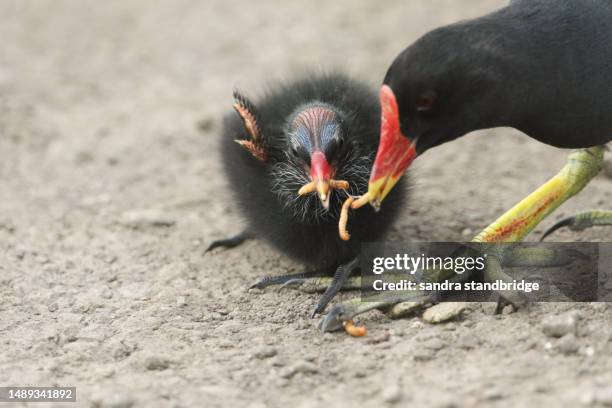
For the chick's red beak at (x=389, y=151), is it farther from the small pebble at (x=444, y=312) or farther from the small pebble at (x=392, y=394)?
the small pebble at (x=392, y=394)

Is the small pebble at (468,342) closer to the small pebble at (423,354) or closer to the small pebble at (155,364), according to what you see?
the small pebble at (423,354)

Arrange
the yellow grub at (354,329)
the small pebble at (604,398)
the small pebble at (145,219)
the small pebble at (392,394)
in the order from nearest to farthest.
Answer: the small pebble at (604,398), the small pebble at (392,394), the yellow grub at (354,329), the small pebble at (145,219)

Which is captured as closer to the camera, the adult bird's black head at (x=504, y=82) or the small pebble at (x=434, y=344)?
the adult bird's black head at (x=504, y=82)

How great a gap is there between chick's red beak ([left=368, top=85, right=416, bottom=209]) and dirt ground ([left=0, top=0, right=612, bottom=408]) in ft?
2.13

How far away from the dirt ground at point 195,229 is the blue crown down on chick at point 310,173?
31 centimetres

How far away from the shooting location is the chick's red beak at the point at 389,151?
3447 mm

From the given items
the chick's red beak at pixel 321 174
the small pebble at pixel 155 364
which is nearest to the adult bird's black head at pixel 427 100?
the chick's red beak at pixel 321 174

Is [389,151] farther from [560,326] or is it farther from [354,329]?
[560,326]

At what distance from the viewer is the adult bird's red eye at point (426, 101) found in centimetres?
339

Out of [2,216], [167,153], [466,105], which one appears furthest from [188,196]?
[466,105]

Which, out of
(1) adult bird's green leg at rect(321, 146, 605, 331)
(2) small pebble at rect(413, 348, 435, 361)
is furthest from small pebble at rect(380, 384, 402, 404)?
(1) adult bird's green leg at rect(321, 146, 605, 331)

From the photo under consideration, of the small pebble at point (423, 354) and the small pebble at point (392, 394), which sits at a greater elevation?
the small pebble at point (392, 394)

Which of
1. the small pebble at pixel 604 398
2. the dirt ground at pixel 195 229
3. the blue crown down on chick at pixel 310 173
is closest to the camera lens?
the small pebble at pixel 604 398

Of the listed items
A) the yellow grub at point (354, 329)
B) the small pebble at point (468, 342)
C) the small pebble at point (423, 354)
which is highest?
the yellow grub at point (354, 329)
